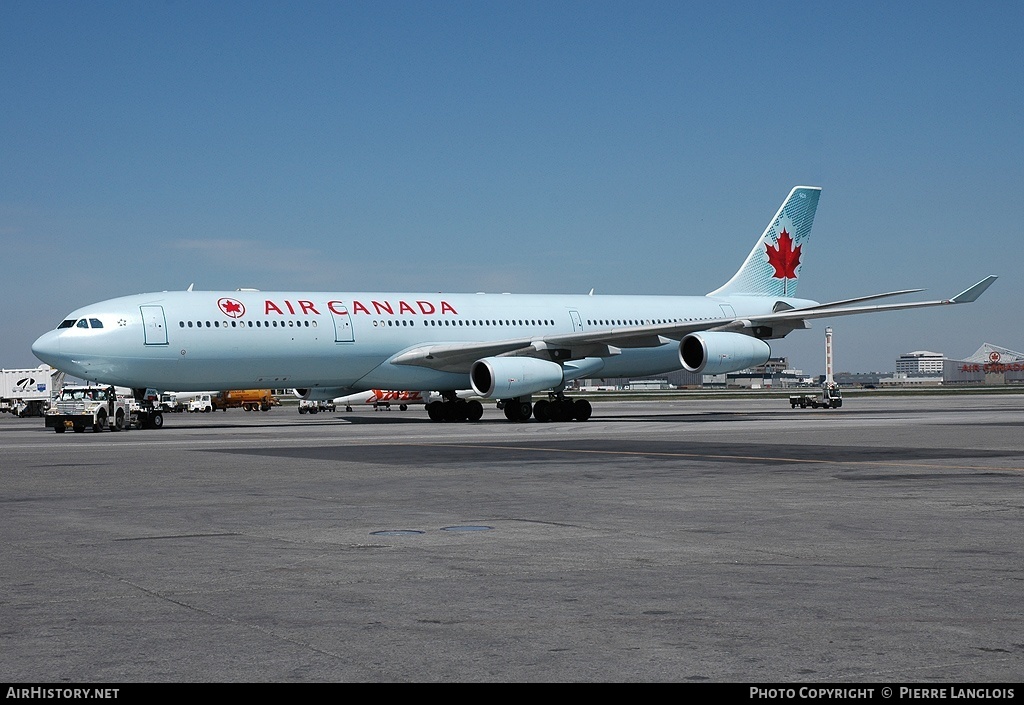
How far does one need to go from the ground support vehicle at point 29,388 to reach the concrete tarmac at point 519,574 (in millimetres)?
63200

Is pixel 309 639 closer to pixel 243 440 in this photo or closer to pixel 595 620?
pixel 595 620

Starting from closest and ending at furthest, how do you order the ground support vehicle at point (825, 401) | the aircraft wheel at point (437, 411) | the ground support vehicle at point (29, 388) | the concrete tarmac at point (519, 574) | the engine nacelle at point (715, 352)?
the concrete tarmac at point (519, 574) → the engine nacelle at point (715, 352) → the aircraft wheel at point (437, 411) → the ground support vehicle at point (825, 401) → the ground support vehicle at point (29, 388)

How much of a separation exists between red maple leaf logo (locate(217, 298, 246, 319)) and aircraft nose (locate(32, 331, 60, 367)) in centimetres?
517

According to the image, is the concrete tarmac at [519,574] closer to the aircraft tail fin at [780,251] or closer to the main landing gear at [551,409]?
the main landing gear at [551,409]

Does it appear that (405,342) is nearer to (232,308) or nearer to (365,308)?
(365,308)

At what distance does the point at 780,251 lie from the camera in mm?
52656

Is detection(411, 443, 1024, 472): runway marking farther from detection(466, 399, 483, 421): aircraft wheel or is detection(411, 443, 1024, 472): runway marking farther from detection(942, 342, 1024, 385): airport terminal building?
detection(942, 342, 1024, 385): airport terminal building

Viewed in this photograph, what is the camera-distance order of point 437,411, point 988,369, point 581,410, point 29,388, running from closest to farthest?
point 581,410, point 437,411, point 29,388, point 988,369

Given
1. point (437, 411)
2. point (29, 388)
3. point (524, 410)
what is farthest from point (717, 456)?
point (29, 388)

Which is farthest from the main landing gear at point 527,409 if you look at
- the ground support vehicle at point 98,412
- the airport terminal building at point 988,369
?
the airport terminal building at point 988,369

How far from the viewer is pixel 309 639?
20.7ft

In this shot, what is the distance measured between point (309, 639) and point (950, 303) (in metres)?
36.2

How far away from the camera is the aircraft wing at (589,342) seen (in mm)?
40219

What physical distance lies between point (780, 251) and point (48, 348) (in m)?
31.4
